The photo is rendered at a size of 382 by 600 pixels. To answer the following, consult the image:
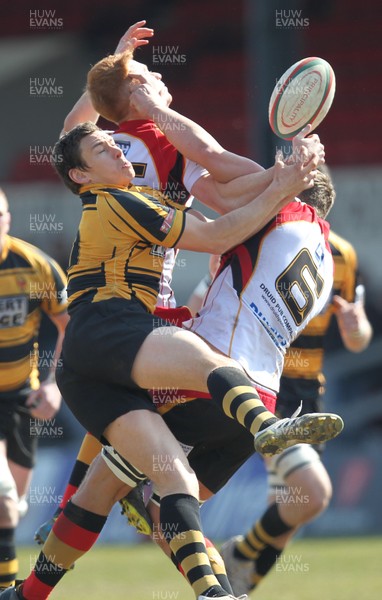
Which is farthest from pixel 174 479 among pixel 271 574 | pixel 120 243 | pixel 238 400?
pixel 271 574

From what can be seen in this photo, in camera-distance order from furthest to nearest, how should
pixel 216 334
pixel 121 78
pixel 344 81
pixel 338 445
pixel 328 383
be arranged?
pixel 344 81 → pixel 328 383 → pixel 338 445 → pixel 121 78 → pixel 216 334

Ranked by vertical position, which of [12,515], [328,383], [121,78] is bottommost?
[328,383]

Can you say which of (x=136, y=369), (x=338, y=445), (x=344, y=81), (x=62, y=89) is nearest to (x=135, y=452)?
(x=136, y=369)

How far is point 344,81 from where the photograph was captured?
1616 cm

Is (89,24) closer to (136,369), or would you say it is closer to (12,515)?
(12,515)

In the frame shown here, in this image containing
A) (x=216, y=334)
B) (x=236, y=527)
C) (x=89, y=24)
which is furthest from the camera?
(x=89, y=24)

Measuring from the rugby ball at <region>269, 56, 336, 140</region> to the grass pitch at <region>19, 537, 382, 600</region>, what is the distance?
9.75 ft

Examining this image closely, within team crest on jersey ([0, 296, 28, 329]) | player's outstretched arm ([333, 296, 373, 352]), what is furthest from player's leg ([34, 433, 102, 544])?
player's outstretched arm ([333, 296, 373, 352])

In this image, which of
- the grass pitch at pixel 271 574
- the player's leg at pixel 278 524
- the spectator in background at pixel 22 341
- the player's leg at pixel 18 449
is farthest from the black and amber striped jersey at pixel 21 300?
the player's leg at pixel 278 524

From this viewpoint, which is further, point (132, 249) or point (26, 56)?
point (26, 56)

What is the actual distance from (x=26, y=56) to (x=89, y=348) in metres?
13.9

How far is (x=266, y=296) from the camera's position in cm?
463

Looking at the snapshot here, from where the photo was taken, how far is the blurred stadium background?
1083cm

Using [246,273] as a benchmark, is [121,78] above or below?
above
